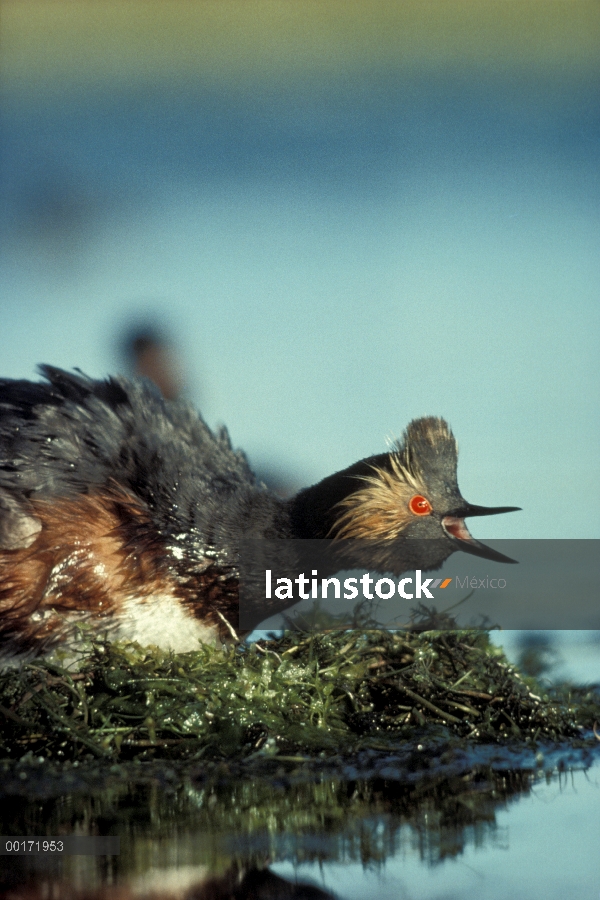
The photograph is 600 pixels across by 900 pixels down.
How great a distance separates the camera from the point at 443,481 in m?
2.74

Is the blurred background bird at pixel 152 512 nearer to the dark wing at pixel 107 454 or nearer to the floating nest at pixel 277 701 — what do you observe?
the dark wing at pixel 107 454

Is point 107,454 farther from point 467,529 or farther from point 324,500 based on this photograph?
point 467,529

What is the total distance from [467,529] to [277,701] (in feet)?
3.03

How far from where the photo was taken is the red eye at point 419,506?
109 inches

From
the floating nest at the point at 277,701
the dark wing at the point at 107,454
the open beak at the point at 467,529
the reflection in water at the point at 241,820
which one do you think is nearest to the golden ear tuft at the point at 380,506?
the open beak at the point at 467,529

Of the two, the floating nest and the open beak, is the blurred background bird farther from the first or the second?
the floating nest

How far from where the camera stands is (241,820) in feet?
4.66

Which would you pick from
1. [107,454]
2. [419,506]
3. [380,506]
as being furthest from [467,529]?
[107,454]

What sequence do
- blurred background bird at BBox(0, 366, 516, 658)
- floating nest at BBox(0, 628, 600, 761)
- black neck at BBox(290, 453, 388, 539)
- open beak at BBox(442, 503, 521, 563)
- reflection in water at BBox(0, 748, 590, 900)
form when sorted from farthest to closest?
black neck at BBox(290, 453, 388, 539)
open beak at BBox(442, 503, 521, 563)
blurred background bird at BBox(0, 366, 516, 658)
floating nest at BBox(0, 628, 600, 761)
reflection in water at BBox(0, 748, 590, 900)

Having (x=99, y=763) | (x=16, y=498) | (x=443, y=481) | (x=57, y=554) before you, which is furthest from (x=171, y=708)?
(x=443, y=481)

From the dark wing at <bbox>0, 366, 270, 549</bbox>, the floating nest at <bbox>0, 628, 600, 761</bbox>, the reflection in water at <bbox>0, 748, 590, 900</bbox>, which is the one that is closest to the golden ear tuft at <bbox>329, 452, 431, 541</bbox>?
the dark wing at <bbox>0, 366, 270, 549</bbox>

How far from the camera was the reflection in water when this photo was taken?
47.2 inches

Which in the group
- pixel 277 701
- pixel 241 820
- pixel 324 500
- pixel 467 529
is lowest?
pixel 241 820

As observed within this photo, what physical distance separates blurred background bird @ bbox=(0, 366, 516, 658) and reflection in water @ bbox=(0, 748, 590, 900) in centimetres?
65
